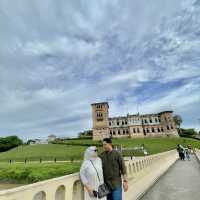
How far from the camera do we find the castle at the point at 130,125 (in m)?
90.4

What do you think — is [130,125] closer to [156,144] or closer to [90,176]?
[156,144]

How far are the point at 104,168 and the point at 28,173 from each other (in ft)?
69.1

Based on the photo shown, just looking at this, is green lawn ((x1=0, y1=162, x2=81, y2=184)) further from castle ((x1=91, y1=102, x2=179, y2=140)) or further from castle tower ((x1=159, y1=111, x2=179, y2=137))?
castle tower ((x1=159, y1=111, x2=179, y2=137))

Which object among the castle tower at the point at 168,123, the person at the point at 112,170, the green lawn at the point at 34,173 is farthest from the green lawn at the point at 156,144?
the person at the point at 112,170

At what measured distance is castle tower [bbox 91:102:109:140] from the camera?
89125 millimetres

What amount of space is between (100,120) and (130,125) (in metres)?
15.4

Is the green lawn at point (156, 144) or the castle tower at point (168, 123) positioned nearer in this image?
the green lawn at point (156, 144)

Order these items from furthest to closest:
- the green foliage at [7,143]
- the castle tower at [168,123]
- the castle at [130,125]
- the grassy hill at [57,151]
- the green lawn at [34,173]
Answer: the green foliage at [7,143], the castle tower at [168,123], the castle at [130,125], the grassy hill at [57,151], the green lawn at [34,173]

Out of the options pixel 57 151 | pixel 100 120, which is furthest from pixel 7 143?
pixel 57 151

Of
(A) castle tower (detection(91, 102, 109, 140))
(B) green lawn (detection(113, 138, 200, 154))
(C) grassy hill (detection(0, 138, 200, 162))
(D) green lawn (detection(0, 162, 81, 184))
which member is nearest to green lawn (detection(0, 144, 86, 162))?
(C) grassy hill (detection(0, 138, 200, 162))

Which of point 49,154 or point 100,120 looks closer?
point 49,154

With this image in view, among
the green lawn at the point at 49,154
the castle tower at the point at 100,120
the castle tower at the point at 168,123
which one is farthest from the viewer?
the castle tower at the point at 168,123

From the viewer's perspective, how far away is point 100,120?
3605 inches

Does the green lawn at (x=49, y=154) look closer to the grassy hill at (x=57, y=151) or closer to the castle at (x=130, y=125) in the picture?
the grassy hill at (x=57, y=151)
